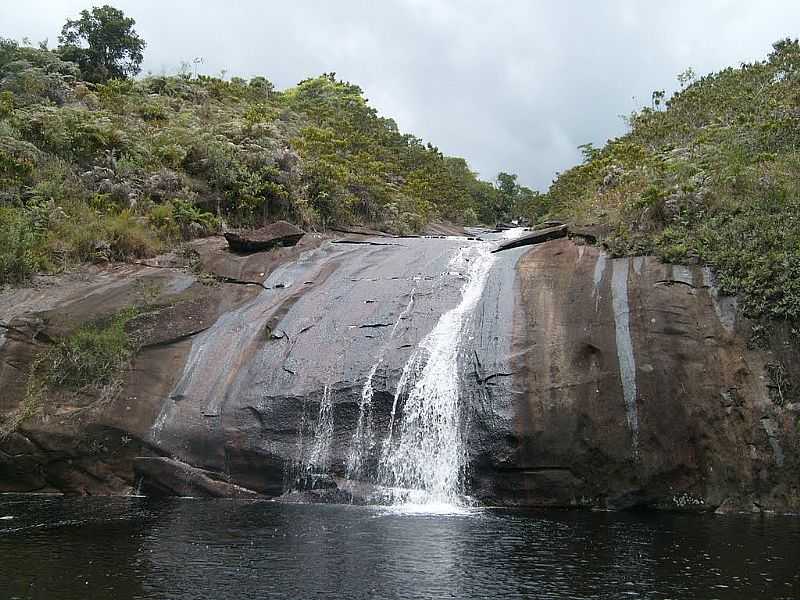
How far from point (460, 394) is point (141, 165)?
15807 millimetres

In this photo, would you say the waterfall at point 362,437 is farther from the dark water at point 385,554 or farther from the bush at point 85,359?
the bush at point 85,359

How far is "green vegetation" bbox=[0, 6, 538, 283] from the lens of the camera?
2064 centimetres

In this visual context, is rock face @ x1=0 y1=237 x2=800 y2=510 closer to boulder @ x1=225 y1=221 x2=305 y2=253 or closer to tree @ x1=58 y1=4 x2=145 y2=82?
boulder @ x1=225 y1=221 x2=305 y2=253

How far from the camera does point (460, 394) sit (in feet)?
47.6

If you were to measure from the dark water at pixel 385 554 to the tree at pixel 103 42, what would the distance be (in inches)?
1286

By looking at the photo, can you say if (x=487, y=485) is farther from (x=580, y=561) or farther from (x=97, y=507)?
(x=97, y=507)

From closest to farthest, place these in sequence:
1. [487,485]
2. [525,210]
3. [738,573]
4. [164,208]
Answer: [738,573], [487,485], [164,208], [525,210]

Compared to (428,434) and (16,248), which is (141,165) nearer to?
(16,248)

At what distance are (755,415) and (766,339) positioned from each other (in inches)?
64.9

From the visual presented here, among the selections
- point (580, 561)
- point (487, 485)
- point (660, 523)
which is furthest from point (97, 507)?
point (660, 523)

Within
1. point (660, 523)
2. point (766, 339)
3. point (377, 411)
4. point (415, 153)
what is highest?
point (415, 153)

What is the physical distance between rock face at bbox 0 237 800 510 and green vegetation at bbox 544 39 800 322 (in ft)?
2.26

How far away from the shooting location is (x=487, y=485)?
1364 centimetres

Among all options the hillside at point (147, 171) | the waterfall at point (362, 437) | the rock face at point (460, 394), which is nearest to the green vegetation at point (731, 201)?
the rock face at point (460, 394)
